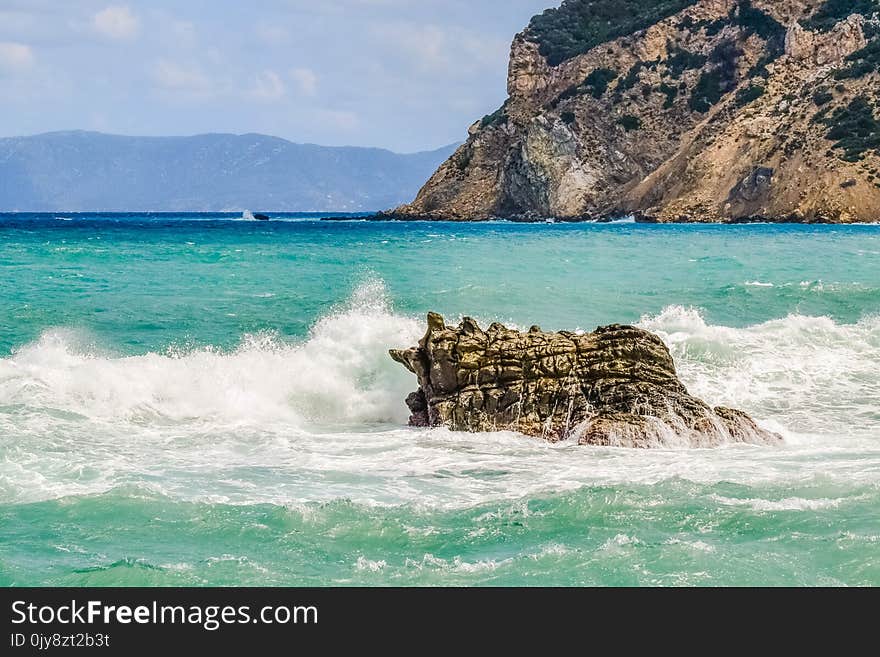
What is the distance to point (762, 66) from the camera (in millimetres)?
113250

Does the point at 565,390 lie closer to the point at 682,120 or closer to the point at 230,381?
the point at 230,381

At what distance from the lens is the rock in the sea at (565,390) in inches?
523

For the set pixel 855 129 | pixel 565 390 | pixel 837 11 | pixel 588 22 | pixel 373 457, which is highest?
pixel 588 22

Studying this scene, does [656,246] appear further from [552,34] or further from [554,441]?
[552,34]

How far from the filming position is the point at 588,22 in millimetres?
144625

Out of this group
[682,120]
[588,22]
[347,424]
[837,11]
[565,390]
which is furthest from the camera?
[588,22]

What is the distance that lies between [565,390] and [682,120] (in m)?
111

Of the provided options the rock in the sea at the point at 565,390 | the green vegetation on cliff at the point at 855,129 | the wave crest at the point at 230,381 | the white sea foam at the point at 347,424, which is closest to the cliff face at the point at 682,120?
the green vegetation on cliff at the point at 855,129

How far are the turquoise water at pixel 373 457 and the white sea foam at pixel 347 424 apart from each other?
0.05 meters

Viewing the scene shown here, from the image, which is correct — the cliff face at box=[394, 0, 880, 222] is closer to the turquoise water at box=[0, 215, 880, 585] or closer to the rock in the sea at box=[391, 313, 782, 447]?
the turquoise water at box=[0, 215, 880, 585]

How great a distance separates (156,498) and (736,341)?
12.3 m

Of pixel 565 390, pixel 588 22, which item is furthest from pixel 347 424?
pixel 588 22

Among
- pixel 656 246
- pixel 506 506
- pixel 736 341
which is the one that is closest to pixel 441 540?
pixel 506 506
